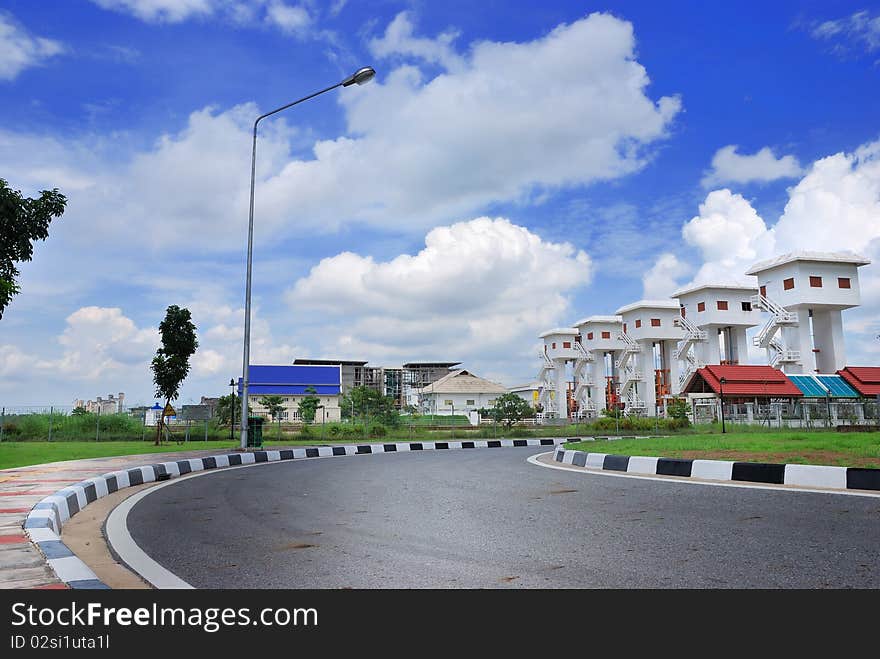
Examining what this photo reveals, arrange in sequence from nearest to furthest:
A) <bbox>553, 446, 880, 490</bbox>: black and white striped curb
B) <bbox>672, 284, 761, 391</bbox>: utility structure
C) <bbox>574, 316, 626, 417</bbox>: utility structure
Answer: <bbox>553, 446, 880, 490</bbox>: black and white striped curb < <bbox>672, 284, 761, 391</bbox>: utility structure < <bbox>574, 316, 626, 417</bbox>: utility structure

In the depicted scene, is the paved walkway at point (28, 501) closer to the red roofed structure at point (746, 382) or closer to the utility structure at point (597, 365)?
the red roofed structure at point (746, 382)

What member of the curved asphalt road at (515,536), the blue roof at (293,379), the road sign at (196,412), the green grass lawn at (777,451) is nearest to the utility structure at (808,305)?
the green grass lawn at (777,451)

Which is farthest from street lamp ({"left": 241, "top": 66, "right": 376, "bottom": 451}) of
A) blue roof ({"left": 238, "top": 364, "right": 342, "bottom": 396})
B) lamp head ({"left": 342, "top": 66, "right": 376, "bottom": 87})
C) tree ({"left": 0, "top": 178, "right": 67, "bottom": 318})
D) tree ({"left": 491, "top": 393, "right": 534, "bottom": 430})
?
blue roof ({"left": 238, "top": 364, "right": 342, "bottom": 396})

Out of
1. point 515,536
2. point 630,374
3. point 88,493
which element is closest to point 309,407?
point 630,374

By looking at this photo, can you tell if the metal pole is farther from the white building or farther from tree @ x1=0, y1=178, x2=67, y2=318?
the white building

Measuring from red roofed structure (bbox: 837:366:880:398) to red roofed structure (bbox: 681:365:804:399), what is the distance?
423 cm

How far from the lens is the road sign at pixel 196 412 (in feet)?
96.8

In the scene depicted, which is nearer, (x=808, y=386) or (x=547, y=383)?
(x=808, y=386)

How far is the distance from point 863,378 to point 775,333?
6.45 meters

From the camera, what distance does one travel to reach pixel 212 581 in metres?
4.48

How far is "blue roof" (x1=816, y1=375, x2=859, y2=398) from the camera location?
4394 cm

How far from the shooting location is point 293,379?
7919 cm

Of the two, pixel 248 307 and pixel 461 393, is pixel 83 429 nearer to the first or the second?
pixel 248 307
